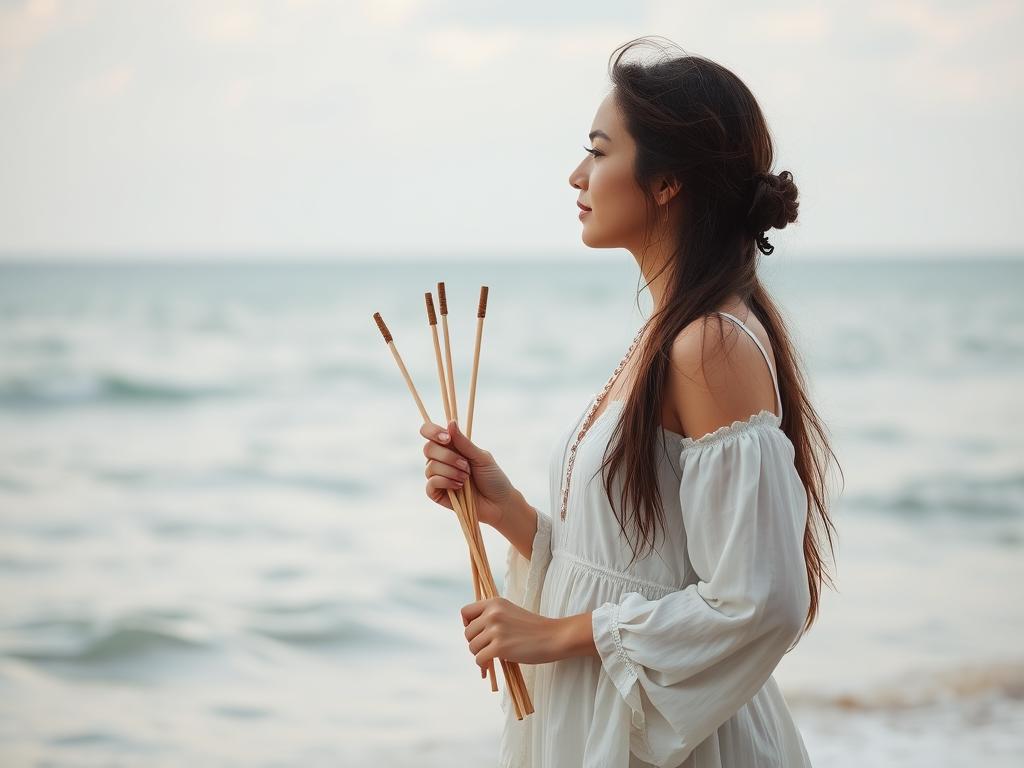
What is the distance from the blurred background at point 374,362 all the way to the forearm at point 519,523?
14.1 inches

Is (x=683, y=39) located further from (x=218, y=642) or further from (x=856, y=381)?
(x=218, y=642)

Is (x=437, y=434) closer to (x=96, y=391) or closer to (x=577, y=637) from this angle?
(x=577, y=637)

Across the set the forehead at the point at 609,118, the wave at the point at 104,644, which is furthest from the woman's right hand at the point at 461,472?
the wave at the point at 104,644

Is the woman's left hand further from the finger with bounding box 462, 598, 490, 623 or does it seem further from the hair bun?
the hair bun

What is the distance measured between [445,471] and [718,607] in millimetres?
442

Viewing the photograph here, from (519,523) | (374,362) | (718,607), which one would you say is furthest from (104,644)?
(374,362)

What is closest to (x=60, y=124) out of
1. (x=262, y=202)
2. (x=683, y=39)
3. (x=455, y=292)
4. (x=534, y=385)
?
(x=262, y=202)

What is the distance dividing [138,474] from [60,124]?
2125 cm

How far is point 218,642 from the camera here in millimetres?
5699

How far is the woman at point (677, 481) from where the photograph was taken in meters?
1.34

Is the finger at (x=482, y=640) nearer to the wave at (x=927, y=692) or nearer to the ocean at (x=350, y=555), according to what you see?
the ocean at (x=350, y=555)

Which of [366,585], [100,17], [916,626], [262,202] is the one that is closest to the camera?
[916,626]

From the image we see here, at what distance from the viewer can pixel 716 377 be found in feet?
4.43

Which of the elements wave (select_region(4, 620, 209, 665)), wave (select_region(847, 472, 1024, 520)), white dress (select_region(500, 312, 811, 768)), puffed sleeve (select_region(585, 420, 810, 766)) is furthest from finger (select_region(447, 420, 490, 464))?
wave (select_region(847, 472, 1024, 520))
